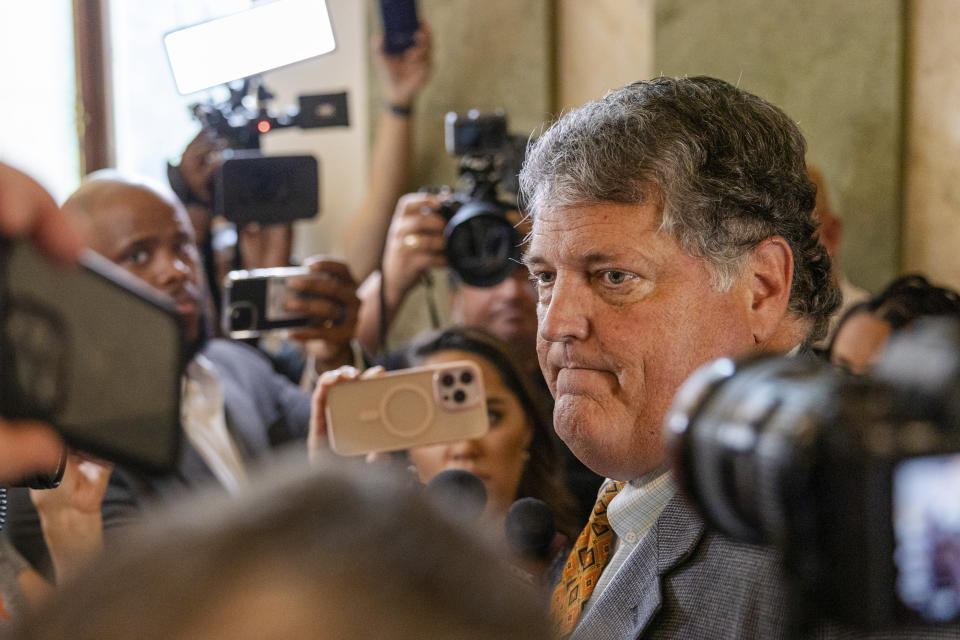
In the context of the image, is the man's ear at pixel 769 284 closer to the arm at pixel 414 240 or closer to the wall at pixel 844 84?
the arm at pixel 414 240

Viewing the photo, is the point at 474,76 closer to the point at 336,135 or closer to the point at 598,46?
the point at 598,46

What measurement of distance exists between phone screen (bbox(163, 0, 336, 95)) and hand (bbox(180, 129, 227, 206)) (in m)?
0.36

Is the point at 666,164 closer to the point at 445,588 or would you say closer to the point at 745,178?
the point at 745,178

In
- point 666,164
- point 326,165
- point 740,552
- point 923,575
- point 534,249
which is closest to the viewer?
point 923,575

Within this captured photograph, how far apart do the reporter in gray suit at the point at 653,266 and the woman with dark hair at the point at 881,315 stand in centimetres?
105

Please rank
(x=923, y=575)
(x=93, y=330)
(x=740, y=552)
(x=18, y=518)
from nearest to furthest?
(x=923, y=575), (x=93, y=330), (x=740, y=552), (x=18, y=518)

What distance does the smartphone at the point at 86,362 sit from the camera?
2.34 ft

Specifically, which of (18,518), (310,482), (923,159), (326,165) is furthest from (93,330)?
(326,165)

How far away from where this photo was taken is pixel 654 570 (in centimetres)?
116

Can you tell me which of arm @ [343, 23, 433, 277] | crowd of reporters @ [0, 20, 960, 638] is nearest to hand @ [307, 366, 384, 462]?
crowd of reporters @ [0, 20, 960, 638]

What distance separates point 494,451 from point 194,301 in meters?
0.81

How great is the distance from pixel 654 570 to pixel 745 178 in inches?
18.5

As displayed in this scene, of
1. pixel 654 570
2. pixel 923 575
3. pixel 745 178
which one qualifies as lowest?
pixel 654 570

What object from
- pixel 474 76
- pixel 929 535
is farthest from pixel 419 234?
pixel 929 535
